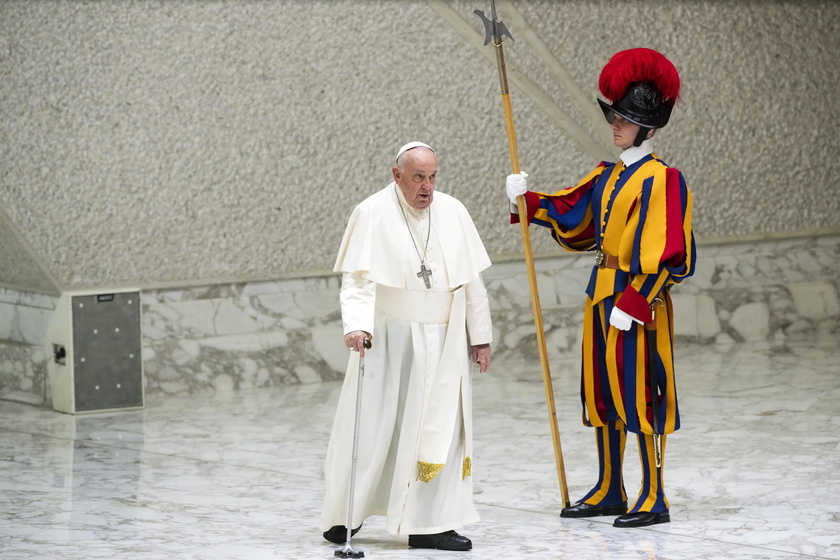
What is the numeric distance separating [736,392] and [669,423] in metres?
2.44

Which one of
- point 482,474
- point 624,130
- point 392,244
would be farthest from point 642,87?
point 482,474

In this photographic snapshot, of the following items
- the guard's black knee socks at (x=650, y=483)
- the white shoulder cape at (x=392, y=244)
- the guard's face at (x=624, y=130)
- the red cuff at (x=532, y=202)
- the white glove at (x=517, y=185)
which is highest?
the guard's face at (x=624, y=130)

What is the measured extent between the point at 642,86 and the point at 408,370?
47.4 inches

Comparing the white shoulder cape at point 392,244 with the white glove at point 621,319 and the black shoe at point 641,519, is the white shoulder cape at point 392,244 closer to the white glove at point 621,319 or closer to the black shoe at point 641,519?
the white glove at point 621,319

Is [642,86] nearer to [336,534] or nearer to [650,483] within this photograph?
[650,483]

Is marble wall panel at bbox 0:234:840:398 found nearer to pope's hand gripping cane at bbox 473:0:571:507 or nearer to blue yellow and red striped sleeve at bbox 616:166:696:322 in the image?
pope's hand gripping cane at bbox 473:0:571:507

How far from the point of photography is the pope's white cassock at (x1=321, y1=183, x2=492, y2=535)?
4.23 meters

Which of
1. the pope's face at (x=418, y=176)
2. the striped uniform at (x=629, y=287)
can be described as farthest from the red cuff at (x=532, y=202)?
the pope's face at (x=418, y=176)

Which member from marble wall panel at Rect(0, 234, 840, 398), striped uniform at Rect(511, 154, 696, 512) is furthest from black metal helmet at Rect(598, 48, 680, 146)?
marble wall panel at Rect(0, 234, 840, 398)

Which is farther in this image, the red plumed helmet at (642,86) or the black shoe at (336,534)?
the red plumed helmet at (642,86)

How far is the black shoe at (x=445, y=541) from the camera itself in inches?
167

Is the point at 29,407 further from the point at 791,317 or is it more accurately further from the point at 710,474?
the point at 791,317

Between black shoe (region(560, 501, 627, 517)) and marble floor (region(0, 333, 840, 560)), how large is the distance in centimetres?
8

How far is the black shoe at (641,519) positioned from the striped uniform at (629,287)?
0.08 ft
